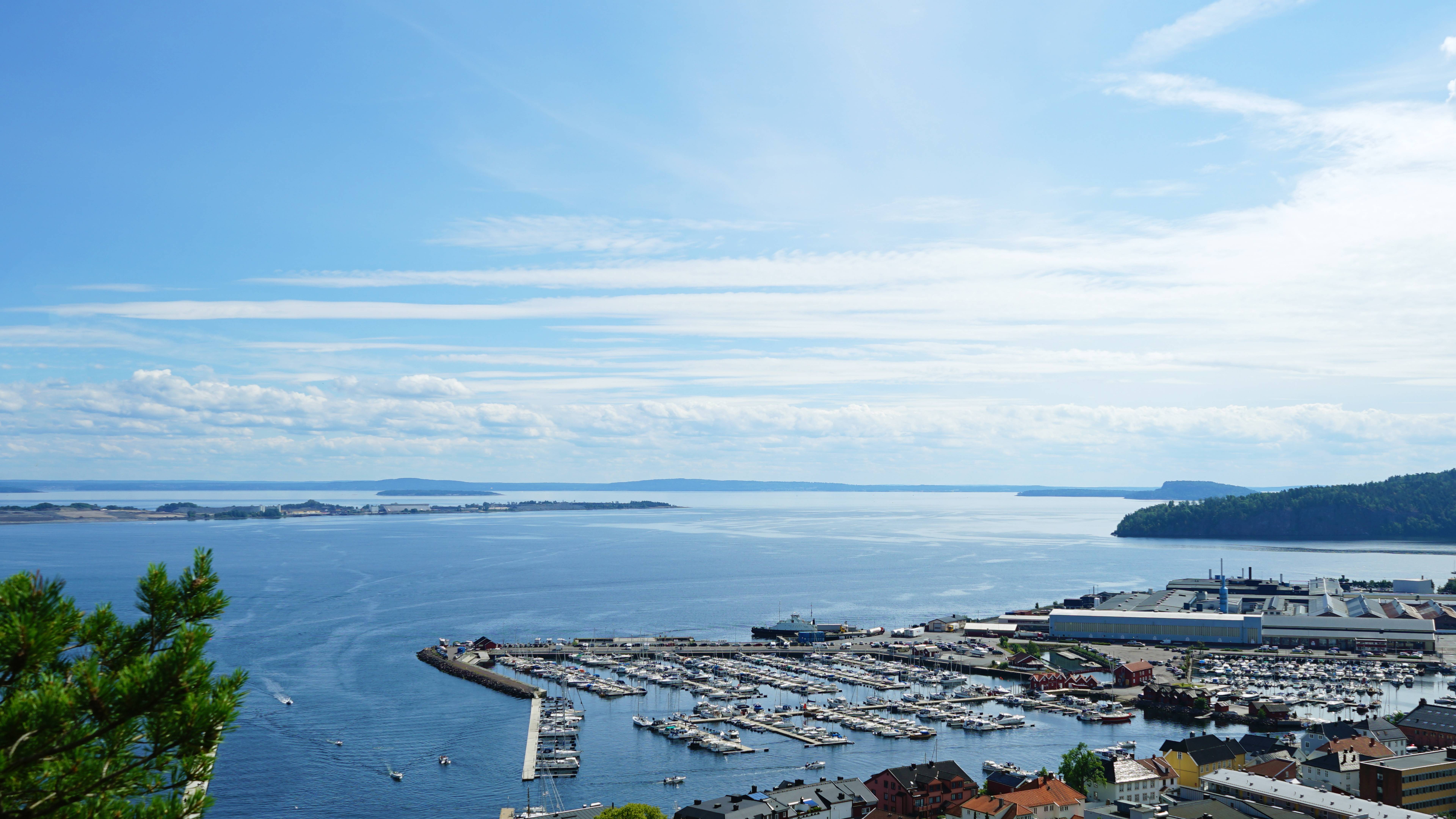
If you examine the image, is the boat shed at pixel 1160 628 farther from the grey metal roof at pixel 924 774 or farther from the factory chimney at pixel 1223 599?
the grey metal roof at pixel 924 774

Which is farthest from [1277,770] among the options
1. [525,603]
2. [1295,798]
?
[525,603]

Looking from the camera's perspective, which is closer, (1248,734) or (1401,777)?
(1401,777)

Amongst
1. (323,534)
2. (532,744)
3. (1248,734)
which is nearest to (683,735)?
(532,744)

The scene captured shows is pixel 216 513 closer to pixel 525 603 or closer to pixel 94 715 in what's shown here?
pixel 525 603

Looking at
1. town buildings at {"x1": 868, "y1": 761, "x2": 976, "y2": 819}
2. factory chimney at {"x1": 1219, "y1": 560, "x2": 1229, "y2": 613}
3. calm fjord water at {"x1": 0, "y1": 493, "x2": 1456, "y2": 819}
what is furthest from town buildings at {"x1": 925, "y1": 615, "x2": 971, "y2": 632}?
town buildings at {"x1": 868, "y1": 761, "x2": 976, "y2": 819}

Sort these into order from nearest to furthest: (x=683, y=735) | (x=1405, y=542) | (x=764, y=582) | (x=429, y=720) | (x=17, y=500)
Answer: (x=683, y=735) < (x=429, y=720) < (x=764, y=582) < (x=1405, y=542) < (x=17, y=500)

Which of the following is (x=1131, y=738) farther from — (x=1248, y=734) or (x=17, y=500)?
(x=17, y=500)

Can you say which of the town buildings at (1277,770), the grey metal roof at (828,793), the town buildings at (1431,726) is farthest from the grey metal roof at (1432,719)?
the grey metal roof at (828,793)
